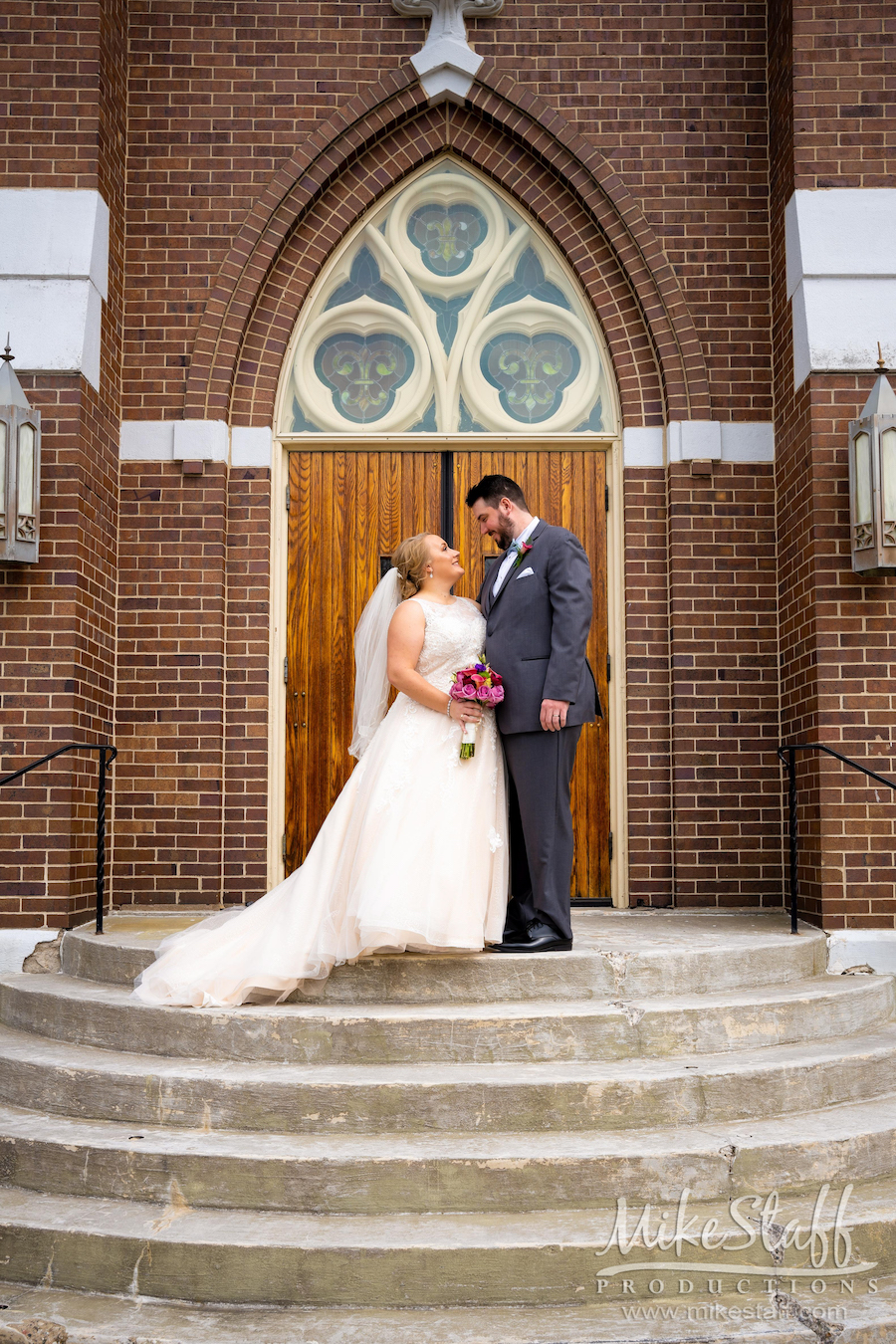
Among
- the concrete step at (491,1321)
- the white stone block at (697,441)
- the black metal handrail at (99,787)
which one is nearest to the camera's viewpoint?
the concrete step at (491,1321)

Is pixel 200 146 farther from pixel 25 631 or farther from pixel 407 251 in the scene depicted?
pixel 25 631

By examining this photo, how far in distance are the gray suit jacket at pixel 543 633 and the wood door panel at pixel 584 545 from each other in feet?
7.29

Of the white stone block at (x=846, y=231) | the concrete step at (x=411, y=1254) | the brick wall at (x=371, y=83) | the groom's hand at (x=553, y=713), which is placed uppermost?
the brick wall at (x=371, y=83)

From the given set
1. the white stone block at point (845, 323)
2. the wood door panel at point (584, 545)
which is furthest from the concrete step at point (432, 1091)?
the white stone block at point (845, 323)

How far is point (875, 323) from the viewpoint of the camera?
634 cm

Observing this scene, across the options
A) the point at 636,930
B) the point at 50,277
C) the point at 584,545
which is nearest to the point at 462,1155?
the point at 636,930

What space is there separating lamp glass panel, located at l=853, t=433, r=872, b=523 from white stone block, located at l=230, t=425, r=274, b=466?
11.4 feet

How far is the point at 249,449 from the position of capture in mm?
7273

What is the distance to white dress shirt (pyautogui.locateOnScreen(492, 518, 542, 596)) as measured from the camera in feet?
16.9

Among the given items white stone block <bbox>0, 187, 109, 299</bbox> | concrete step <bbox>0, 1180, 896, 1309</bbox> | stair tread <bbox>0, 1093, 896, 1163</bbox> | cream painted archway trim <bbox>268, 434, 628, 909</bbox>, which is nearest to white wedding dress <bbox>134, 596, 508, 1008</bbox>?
stair tread <bbox>0, 1093, 896, 1163</bbox>

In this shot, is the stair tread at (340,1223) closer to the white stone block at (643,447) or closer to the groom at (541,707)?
the groom at (541,707)

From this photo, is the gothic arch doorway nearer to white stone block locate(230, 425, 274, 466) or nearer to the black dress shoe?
white stone block locate(230, 425, 274, 466)

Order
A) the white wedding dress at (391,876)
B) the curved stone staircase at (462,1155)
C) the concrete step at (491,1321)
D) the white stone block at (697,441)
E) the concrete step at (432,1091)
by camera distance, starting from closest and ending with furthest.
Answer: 1. the concrete step at (491,1321)
2. the curved stone staircase at (462,1155)
3. the concrete step at (432,1091)
4. the white wedding dress at (391,876)
5. the white stone block at (697,441)

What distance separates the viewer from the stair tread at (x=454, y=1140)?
3762 millimetres
